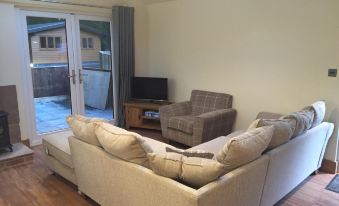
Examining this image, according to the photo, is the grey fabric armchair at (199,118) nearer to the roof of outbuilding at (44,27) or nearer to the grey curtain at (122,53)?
the grey curtain at (122,53)

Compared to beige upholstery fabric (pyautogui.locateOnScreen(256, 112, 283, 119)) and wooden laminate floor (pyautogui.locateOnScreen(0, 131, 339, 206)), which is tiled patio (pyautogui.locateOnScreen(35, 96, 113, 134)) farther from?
beige upholstery fabric (pyautogui.locateOnScreen(256, 112, 283, 119))

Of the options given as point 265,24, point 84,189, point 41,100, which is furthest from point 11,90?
point 265,24

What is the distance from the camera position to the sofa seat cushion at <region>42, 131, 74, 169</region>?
2.88 meters

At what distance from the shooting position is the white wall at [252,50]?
3.23 m

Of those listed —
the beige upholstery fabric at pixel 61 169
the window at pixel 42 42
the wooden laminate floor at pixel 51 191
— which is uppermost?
the window at pixel 42 42

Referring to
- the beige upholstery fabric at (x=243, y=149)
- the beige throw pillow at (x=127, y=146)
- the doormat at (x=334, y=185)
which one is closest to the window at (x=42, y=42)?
the beige throw pillow at (x=127, y=146)

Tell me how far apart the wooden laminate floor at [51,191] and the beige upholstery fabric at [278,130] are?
2.43ft

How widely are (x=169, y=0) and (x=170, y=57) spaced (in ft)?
3.27

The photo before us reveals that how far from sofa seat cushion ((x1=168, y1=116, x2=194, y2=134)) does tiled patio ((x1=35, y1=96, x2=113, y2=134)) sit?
190 cm

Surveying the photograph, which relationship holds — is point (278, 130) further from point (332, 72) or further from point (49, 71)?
point (49, 71)

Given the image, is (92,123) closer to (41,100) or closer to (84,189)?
(84,189)

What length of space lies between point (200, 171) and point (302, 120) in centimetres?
140

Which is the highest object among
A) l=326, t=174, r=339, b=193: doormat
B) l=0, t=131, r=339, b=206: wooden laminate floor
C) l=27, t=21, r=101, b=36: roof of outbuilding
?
l=27, t=21, r=101, b=36: roof of outbuilding

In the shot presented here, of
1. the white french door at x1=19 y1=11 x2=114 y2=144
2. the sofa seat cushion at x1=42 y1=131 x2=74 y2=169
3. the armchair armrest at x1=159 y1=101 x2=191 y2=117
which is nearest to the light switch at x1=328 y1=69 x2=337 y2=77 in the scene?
the armchair armrest at x1=159 y1=101 x2=191 y2=117
